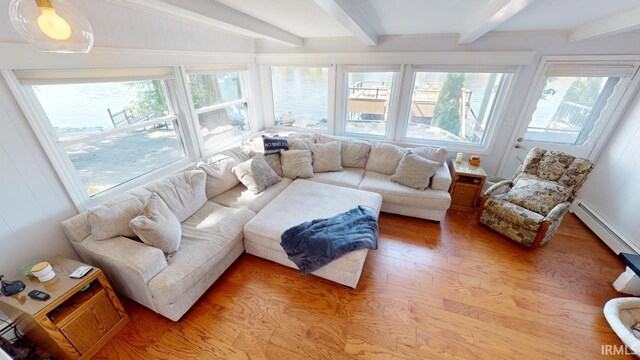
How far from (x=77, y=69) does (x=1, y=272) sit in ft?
4.72

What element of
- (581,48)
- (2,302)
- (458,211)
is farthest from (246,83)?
(581,48)

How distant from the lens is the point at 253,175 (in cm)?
264

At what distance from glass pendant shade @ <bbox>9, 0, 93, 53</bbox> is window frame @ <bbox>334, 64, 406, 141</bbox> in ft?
9.62

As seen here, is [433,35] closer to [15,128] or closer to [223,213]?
[223,213]

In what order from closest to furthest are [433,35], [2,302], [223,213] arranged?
1. [2,302]
2. [223,213]
3. [433,35]

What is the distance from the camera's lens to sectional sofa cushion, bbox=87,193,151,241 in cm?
167

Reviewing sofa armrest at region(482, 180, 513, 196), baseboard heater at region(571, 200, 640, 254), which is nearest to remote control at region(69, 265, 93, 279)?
sofa armrest at region(482, 180, 513, 196)

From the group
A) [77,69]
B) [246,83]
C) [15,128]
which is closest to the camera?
[15,128]

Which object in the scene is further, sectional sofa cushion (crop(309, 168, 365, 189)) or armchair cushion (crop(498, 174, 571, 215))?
sectional sofa cushion (crop(309, 168, 365, 189))

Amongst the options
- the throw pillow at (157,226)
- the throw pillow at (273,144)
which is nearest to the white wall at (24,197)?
the throw pillow at (157,226)

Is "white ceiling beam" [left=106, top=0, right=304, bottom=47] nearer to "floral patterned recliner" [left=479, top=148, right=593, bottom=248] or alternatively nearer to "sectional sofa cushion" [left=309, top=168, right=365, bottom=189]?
"sectional sofa cushion" [left=309, top=168, right=365, bottom=189]

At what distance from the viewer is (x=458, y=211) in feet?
10.1

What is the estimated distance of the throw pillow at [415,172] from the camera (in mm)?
2760

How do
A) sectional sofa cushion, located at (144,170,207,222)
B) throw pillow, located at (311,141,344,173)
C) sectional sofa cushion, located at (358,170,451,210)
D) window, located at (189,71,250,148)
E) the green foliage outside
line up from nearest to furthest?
1. sectional sofa cushion, located at (144,170,207,222)
2. sectional sofa cushion, located at (358,170,451,210)
3. window, located at (189,71,250,148)
4. the green foliage outside
5. throw pillow, located at (311,141,344,173)
